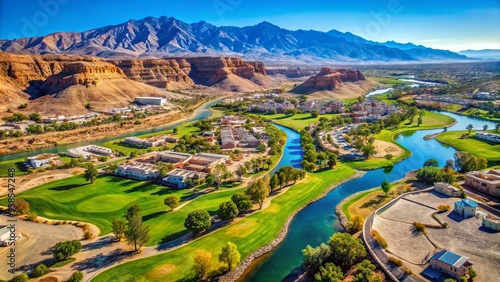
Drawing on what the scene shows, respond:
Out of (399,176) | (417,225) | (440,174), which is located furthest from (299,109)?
(417,225)

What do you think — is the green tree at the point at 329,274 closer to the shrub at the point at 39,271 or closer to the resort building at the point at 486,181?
the shrub at the point at 39,271

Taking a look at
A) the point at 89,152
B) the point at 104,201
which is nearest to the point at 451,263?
the point at 104,201

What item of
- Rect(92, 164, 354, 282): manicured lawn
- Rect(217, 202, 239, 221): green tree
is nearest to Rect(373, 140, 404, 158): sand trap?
Rect(92, 164, 354, 282): manicured lawn

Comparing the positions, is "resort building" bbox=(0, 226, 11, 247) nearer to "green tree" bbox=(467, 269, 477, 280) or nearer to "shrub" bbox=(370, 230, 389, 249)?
"shrub" bbox=(370, 230, 389, 249)

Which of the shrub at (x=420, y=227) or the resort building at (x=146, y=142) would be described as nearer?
the shrub at (x=420, y=227)

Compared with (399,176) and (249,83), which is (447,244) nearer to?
(399,176)

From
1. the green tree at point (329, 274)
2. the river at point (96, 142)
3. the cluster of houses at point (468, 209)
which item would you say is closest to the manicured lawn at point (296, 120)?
the river at point (96, 142)

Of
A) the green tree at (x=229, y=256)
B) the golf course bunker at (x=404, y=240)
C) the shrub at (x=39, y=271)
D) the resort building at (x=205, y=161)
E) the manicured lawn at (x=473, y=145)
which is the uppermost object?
the shrub at (x=39, y=271)

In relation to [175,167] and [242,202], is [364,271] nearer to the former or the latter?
[242,202]
